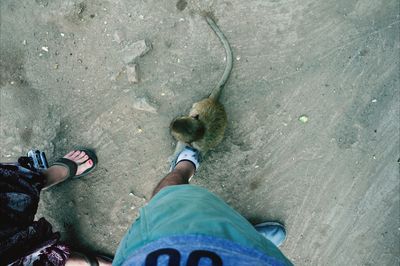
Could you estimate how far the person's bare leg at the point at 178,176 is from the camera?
2.71m

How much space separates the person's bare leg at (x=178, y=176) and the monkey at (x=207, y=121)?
17cm

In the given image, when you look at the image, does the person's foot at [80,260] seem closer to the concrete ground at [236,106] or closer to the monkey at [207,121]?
the concrete ground at [236,106]

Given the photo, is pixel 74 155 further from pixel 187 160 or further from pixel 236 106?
pixel 236 106

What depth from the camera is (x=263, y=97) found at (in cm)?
328

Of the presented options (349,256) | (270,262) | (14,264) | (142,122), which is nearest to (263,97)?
(142,122)

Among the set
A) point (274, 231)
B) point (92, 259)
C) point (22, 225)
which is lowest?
point (274, 231)

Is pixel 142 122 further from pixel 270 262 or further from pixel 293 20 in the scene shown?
pixel 270 262

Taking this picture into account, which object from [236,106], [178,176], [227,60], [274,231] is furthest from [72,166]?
[274,231]

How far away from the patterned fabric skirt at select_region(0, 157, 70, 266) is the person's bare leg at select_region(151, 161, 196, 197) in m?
0.86

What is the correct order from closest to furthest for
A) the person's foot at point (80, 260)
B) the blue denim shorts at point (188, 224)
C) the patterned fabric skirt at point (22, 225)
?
the blue denim shorts at point (188, 224) → the patterned fabric skirt at point (22, 225) → the person's foot at point (80, 260)

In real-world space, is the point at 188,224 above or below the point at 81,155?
above

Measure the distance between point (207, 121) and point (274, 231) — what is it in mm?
1168

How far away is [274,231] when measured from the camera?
321cm

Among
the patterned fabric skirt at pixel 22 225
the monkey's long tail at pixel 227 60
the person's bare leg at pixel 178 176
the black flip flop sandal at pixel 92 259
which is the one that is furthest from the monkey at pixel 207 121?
the black flip flop sandal at pixel 92 259
